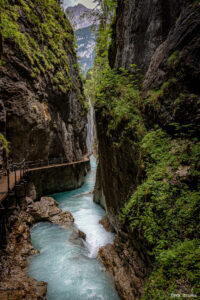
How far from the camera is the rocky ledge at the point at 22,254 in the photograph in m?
4.16

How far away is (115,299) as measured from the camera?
468 centimetres

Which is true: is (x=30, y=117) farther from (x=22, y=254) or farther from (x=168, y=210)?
(x=168, y=210)

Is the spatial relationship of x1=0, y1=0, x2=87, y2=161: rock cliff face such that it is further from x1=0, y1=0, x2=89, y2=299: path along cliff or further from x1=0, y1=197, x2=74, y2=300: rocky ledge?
x1=0, y1=197, x2=74, y2=300: rocky ledge

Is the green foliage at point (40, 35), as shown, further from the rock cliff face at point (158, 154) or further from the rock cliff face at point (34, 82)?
the rock cliff face at point (158, 154)

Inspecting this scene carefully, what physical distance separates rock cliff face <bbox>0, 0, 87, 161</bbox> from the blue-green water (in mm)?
6732

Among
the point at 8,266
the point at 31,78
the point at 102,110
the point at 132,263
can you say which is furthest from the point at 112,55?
the point at 8,266

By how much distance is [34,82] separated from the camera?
42.8ft

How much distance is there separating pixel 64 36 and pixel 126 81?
701 inches

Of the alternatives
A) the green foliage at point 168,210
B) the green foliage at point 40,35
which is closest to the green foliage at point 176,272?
the green foliage at point 168,210

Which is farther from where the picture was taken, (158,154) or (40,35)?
(40,35)

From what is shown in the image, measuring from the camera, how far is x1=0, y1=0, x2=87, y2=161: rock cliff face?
11.3m

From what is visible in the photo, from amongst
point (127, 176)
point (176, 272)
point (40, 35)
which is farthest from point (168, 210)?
point (40, 35)

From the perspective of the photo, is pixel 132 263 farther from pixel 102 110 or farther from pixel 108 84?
pixel 108 84

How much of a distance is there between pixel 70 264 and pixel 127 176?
423 centimetres
